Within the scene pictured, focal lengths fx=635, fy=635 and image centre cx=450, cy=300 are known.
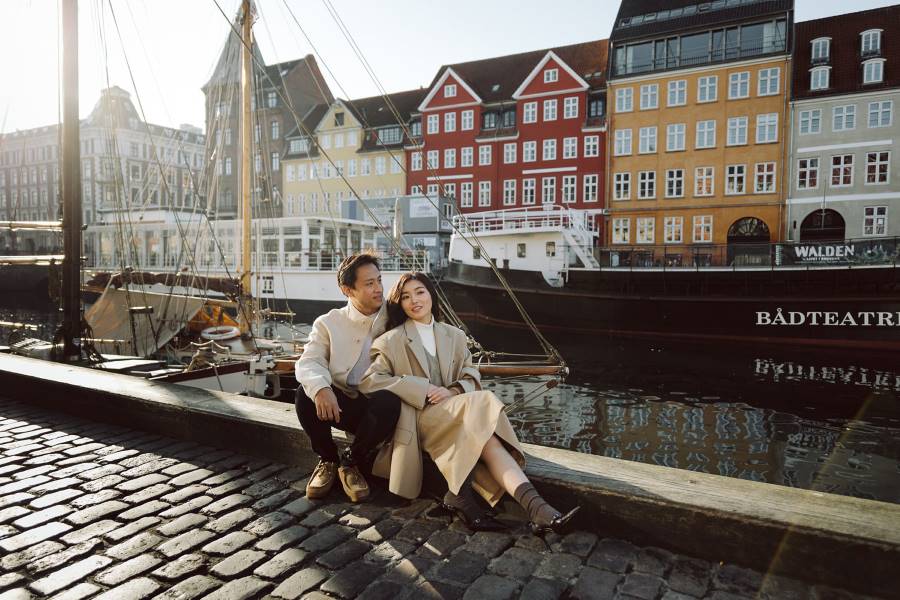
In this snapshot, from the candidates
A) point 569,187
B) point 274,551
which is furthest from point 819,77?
point 274,551

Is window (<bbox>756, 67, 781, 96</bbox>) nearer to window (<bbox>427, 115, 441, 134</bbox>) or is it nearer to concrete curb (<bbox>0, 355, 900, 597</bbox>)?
window (<bbox>427, 115, 441, 134</bbox>)

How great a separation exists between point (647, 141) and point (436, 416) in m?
34.8

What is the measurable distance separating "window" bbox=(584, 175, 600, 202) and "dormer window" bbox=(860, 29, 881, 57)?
1411cm

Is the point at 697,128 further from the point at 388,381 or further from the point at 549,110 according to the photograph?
the point at 388,381

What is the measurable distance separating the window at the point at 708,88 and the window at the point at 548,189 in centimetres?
899

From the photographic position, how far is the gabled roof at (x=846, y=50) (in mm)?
30969

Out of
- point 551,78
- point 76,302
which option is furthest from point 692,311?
point 551,78

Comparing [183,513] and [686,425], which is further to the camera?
[686,425]

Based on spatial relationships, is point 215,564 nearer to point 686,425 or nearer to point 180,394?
point 180,394

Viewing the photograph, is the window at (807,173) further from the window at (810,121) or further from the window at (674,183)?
the window at (674,183)

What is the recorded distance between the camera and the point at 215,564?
2.62 metres

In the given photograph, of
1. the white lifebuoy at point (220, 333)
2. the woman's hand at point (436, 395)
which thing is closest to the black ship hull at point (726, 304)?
the white lifebuoy at point (220, 333)

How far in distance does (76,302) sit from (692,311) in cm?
1727

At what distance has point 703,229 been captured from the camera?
3366 cm
